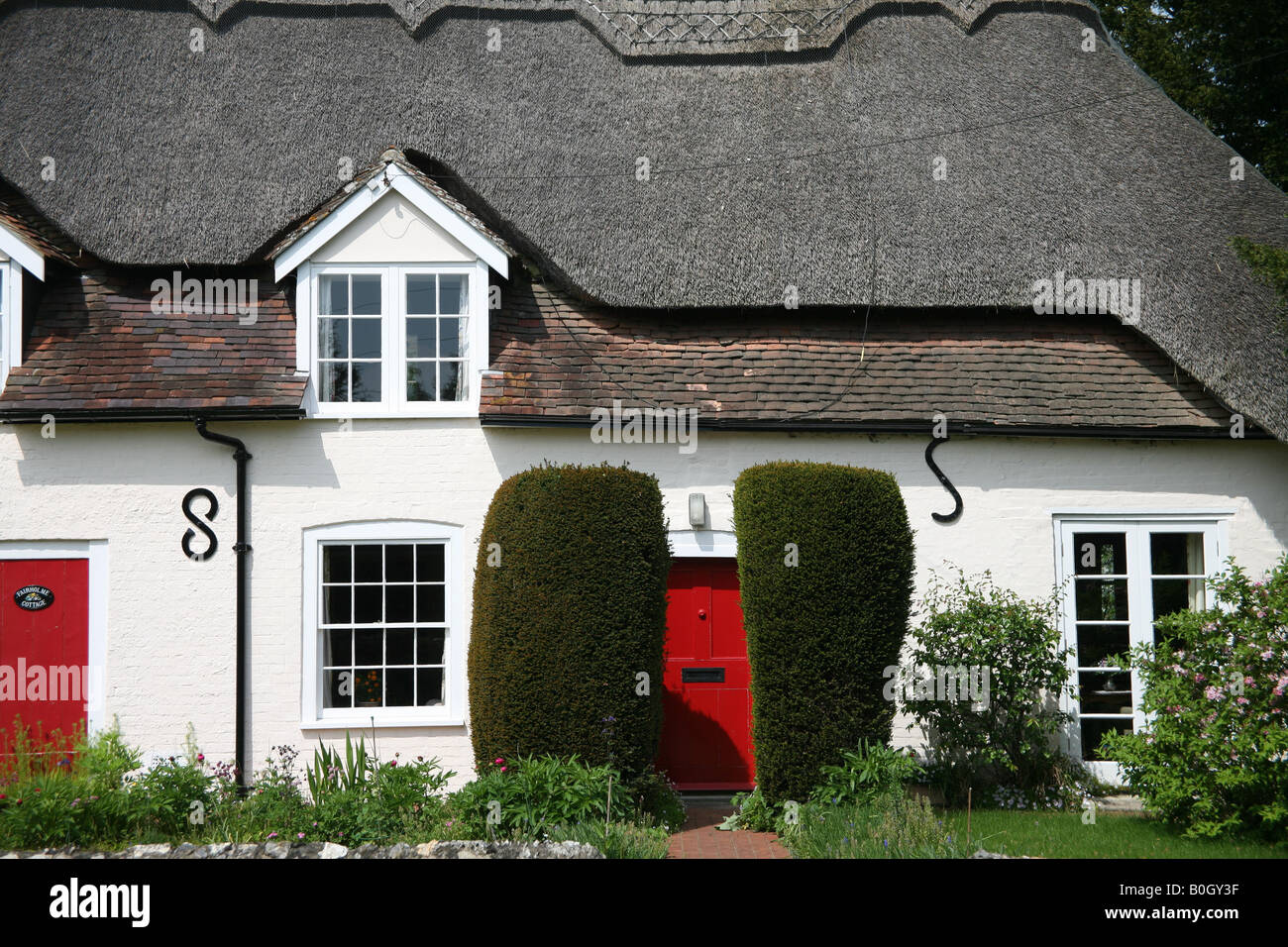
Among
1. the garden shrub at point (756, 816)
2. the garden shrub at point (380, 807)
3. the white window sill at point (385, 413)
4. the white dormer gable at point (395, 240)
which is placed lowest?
the garden shrub at point (756, 816)

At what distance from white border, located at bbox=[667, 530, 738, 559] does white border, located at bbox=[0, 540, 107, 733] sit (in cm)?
526

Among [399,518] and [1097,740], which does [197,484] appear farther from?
[1097,740]

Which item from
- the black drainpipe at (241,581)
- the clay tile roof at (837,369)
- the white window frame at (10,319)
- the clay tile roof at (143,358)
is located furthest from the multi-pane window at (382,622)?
the white window frame at (10,319)

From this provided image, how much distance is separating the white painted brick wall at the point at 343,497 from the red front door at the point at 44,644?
298 millimetres

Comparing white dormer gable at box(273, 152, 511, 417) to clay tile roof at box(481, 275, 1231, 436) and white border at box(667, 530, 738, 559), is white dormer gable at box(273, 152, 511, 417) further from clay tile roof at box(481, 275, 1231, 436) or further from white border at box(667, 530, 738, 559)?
white border at box(667, 530, 738, 559)

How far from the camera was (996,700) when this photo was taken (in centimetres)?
947

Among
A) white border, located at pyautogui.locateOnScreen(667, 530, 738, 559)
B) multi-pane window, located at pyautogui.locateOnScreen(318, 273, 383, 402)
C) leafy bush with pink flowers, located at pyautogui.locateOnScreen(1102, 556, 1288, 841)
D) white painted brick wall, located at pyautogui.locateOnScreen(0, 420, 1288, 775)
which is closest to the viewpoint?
leafy bush with pink flowers, located at pyautogui.locateOnScreen(1102, 556, 1288, 841)

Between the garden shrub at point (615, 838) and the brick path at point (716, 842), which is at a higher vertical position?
the garden shrub at point (615, 838)

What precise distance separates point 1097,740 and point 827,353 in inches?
179

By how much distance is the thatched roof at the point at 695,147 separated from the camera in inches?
421

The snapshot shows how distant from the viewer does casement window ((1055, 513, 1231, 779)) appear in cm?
1038

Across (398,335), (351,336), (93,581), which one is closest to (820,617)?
(398,335)

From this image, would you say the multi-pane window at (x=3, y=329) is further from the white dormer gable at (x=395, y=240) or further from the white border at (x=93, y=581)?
the white dormer gable at (x=395, y=240)

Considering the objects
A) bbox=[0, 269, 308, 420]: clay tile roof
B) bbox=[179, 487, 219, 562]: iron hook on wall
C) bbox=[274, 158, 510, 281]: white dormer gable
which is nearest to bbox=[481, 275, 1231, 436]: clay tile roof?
bbox=[274, 158, 510, 281]: white dormer gable
